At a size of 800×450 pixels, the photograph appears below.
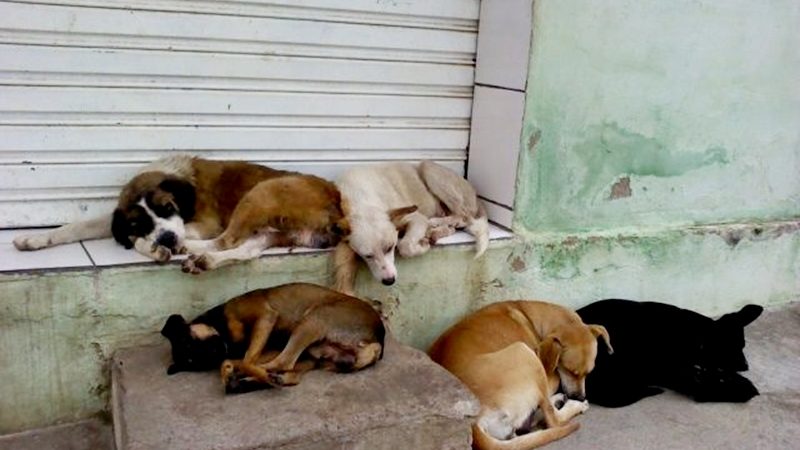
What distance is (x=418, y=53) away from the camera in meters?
4.51

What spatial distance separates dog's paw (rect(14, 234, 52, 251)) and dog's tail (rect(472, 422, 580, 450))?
2.18 meters

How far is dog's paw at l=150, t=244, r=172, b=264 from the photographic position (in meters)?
3.50

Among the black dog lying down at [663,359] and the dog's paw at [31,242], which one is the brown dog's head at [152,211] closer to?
the dog's paw at [31,242]

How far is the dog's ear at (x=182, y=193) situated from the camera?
3.71 meters

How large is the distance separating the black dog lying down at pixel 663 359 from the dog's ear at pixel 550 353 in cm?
46

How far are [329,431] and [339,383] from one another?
Result: 358mm

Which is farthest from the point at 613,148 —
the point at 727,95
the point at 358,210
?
the point at 358,210

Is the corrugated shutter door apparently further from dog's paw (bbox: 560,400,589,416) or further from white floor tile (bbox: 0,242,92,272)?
dog's paw (bbox: 560,400,589,416)

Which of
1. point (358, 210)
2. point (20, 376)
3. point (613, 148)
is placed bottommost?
point (20, 376)

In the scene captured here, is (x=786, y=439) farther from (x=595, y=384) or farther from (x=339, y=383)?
(x=339, y=383)

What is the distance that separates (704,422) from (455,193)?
5.99ft

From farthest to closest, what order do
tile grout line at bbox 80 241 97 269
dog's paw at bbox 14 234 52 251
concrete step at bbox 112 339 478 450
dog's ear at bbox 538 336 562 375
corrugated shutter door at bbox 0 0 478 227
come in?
dog's ear at bbox 538 336 562 375 → corrugated shutter door at bbox 0 0 478 227 → dog's paw at bbox 14 234 52 251 → tile grout line at bbox 80 241 97 269 → concrete step at bbox 112 339 478 450

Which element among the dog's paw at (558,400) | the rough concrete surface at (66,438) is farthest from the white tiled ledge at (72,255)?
the dog's paw at (558,400)

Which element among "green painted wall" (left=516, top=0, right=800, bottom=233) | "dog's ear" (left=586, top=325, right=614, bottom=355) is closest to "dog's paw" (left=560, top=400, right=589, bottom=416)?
"dog's ear" (left=586, top=325, right=614, bottom=355)
